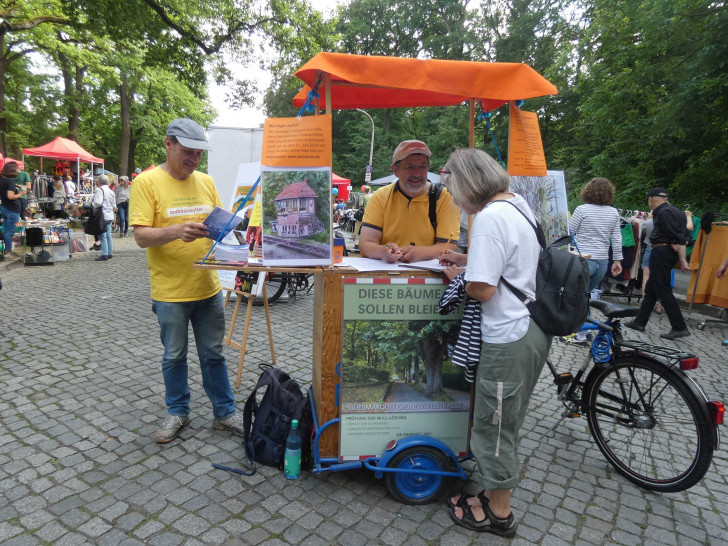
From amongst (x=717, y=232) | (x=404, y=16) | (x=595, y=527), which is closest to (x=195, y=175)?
(x=595, y=527)

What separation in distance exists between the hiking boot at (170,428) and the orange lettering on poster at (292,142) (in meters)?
1.95

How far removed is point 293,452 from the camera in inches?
111

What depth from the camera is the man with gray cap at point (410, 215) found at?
3.28m

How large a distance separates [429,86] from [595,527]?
2.53m

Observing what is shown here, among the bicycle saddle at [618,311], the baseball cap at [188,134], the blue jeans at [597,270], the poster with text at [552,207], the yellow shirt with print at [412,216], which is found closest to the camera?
the baseball cap at [188,134]

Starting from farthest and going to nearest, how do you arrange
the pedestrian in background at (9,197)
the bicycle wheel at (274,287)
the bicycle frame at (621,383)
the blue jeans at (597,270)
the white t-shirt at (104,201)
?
the white t-shirt at (104,201)
the pedestrian in background at (9,197)
the bicycle wheel at (274,287)
the blue jeans at (597,270)
the bicycle frame at (621,383)

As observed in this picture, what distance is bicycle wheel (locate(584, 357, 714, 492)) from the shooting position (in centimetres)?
267

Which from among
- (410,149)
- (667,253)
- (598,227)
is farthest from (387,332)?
(667,253)

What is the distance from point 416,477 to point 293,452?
735 mm

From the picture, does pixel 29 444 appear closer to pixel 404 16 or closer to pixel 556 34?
pixel 556 34

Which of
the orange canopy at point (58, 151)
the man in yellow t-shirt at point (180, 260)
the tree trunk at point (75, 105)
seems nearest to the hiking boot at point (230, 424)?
the man in yellow t-shirt at point (180, 260)

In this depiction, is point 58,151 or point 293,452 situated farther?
point 58,151

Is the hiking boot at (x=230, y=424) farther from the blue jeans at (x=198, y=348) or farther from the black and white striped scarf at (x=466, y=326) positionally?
→ the black and white striped scarf at (x=466, y=326)

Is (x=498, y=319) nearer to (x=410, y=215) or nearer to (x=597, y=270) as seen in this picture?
(x=410, y=215)
